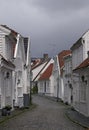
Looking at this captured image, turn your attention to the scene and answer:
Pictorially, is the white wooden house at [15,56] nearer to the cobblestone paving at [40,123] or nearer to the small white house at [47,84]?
the cobblestone paving at [40,123]

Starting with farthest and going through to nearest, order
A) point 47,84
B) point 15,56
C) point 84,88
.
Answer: point 47,84
point 15,56
point 84,88

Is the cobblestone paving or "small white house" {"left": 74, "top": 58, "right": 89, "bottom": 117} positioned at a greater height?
"small white house" {"left": 74, "top": 58, "right": 89, "bottom": 117}

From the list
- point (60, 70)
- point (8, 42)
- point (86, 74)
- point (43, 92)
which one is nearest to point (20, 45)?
point (8, 42)

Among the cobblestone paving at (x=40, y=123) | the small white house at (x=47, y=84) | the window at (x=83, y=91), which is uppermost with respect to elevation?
the small white house at (x=47, y=84)

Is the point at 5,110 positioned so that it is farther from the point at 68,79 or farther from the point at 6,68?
the point at 68,79

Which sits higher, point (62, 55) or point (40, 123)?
point (62, 55)

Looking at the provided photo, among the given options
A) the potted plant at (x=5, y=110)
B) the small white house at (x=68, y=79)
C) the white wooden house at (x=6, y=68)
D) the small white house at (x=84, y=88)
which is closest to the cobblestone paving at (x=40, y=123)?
the potted plant at (x=5, y=110)

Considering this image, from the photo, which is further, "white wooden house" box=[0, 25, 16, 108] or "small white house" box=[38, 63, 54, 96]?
"small white house" box=[38, 63, 54, 96]

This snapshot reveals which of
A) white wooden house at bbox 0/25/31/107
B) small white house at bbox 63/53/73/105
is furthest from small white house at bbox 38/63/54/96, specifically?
white wooden house at bbox 0/25/31/107

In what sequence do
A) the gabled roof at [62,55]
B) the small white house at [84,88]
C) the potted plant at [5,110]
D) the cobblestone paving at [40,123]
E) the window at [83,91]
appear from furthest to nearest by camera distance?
the gabled roof at [62,55] → the window at [83,91] → the potted plant at [5,110] → the small white house at [84,88] → the cobblestone paving at [40,123]

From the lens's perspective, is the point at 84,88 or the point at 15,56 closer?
the point at 84,88

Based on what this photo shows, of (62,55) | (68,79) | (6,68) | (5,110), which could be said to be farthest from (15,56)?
(62,55)

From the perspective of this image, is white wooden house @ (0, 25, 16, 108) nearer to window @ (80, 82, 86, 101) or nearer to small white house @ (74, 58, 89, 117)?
small white house @ (74, 58, 89, 117)

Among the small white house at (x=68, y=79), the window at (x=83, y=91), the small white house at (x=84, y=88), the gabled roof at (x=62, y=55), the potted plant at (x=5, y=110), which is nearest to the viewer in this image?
the small white house at (x=84, y=88)
